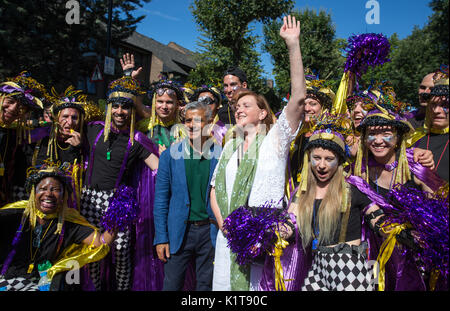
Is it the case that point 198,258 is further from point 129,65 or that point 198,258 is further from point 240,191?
point 129,65

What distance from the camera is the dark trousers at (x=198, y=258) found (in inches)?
105

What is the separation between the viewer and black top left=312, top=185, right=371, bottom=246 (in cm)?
241

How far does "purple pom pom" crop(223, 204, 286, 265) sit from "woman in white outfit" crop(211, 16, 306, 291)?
0.14m

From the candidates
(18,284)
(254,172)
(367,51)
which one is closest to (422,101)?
(367,51)

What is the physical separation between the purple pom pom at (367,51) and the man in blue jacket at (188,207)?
1.65 m

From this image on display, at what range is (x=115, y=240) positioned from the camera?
3.34 meters

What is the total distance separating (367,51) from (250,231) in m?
2.23

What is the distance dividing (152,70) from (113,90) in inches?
1120

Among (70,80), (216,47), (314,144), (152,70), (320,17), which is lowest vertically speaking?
(314,144)
